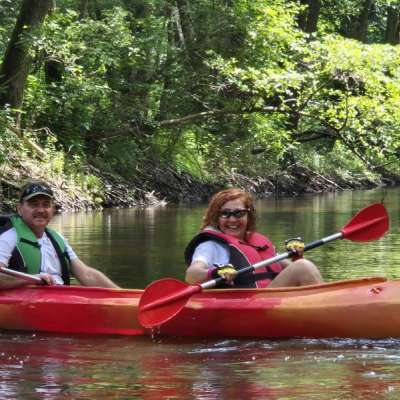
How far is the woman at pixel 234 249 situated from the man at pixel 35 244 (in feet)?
2.77

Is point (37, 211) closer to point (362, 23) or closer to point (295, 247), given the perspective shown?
point (295, 247)

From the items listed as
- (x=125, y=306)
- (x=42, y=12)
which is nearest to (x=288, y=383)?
(x=125, y=306)

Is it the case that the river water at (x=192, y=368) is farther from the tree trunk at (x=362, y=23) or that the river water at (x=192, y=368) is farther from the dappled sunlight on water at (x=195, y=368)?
the tree trunk at (x=362, y=23)

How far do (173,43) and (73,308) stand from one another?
497 inches

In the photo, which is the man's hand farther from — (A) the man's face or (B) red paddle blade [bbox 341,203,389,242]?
(A) the man's face

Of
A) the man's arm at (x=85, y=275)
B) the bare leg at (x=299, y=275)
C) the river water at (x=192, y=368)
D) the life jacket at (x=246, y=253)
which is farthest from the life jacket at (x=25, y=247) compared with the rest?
the bare leg at (x=299, y=275)

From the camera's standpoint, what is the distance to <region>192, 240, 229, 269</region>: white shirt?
20.8ft

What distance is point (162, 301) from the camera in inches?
237

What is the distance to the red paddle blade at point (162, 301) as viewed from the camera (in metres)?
6.02

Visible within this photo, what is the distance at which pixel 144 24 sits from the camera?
1797 centimetres

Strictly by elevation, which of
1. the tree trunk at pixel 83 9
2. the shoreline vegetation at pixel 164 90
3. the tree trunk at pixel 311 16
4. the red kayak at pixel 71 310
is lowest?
the red kayak at pixel 71 310

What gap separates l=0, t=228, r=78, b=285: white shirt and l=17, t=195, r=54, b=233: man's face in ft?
0.36

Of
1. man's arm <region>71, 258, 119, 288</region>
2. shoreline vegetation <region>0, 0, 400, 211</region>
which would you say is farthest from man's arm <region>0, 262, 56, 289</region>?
shoreline vegetation <region>0, 0, 400, 211</region>

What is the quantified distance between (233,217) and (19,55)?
9997mm
